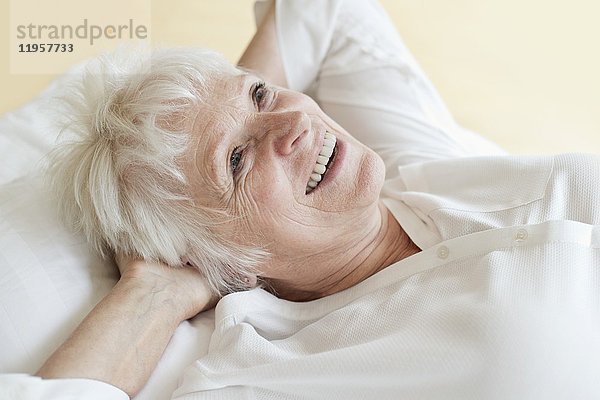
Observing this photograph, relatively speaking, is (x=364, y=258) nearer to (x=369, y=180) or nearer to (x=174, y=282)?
(x=369, y=180)

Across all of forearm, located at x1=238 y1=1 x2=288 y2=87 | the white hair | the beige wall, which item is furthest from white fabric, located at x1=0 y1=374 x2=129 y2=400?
the beige wall

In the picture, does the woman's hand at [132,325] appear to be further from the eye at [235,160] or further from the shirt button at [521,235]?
the shirt button at [521,235]

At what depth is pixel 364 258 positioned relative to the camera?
1481mm

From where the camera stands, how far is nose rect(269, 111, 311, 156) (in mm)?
1364

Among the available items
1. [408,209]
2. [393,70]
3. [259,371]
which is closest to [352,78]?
[393,70]

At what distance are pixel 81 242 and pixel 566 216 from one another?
854 mm

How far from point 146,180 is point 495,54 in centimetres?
149

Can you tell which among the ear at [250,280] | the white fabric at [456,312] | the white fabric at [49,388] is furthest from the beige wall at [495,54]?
the white fabric at [49,388]

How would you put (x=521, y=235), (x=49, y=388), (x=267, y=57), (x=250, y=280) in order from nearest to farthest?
(x=49, y=388)
(x=521, y=235)
(x=250, y=280)
(x=267, y=57)

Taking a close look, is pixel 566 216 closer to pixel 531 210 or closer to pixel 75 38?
pixel 531 210

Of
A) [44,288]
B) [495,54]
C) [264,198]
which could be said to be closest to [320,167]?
[264,198]

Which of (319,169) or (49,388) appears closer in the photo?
(49,388)

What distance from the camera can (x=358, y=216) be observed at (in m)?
1.43

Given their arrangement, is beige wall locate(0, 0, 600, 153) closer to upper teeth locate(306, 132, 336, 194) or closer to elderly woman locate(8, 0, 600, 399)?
elderly woman locate(8, 0, 600, 399)
